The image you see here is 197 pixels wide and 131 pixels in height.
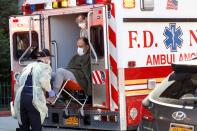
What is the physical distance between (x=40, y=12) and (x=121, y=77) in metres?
2.20

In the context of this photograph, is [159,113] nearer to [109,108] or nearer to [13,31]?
[109,108]

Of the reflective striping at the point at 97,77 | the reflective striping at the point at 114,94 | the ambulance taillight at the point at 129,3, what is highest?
the ambulance taillight at the point at 129,3

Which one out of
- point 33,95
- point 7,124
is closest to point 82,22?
point 33,95

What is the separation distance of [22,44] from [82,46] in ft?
4.08

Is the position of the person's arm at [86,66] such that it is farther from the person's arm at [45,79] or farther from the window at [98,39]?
the person's arm at [45,79]

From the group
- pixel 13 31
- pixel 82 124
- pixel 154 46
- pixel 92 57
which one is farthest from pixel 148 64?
pixel 13 31

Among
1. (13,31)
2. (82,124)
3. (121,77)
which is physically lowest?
(82,124)

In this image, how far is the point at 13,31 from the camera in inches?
373

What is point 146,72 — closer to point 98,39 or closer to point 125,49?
point 125,49

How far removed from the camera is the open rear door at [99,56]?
7.85 metres

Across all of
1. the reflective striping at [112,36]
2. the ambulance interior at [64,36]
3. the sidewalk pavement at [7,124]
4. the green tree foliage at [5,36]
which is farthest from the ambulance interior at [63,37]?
the green tree foliage at [5,36]

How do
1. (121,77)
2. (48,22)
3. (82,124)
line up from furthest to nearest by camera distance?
(48,22), (82,124), (121,77)

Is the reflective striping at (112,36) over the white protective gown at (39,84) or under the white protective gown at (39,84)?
over

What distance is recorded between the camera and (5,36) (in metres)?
17.1
